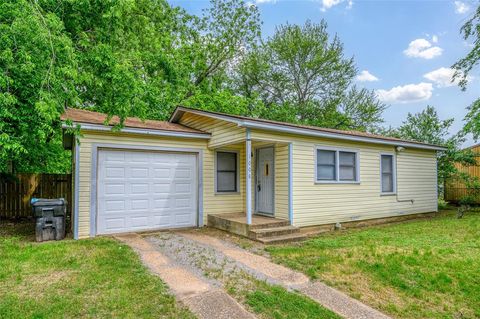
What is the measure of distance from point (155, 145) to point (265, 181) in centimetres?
332

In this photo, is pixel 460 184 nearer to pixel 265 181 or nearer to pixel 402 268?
pixel 265 181

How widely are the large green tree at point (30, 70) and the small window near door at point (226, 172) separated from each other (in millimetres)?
4383

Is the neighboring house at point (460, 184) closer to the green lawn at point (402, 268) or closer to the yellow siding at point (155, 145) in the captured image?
the green lawn at point (402, 268)

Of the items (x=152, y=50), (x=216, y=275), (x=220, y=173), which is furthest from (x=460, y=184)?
(x=152, y=50)

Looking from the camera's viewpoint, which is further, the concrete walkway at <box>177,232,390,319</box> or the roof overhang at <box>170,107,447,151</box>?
the roof overhang at <box>170,107,447,151</box>

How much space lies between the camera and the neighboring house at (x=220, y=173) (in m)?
7.29

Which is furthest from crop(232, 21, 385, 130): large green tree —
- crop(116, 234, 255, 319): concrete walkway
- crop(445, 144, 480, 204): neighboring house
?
crop(116, 234, 255, 319): concrete walkway

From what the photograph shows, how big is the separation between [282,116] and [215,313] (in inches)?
720

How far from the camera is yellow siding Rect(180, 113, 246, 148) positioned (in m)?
7.69

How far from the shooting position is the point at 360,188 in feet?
30.8

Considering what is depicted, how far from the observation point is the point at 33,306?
339 cm

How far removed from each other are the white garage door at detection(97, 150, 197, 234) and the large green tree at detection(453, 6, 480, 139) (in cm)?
1179

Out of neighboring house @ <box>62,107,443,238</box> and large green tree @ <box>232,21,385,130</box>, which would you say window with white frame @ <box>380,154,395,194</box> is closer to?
neighboring house @ <box>62,107,443,238</box>

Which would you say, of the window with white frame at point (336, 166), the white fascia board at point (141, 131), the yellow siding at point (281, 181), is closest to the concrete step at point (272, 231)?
the yellow siding at point (281, 181)
